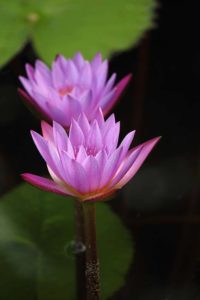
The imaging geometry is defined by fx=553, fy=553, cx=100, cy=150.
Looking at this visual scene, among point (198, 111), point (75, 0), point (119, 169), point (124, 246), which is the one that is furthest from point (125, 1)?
point (119, 169)

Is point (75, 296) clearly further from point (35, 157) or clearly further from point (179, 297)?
point (35, 157)

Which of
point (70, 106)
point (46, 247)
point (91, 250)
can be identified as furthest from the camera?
point (46, 247)

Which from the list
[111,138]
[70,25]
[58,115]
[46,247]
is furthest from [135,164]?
[70,25]

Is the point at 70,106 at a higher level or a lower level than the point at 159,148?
higher

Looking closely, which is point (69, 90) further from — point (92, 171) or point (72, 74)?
point (92, 171)

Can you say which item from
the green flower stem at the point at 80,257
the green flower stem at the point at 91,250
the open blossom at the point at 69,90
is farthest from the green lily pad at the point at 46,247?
the open blossom at the point at 69,90

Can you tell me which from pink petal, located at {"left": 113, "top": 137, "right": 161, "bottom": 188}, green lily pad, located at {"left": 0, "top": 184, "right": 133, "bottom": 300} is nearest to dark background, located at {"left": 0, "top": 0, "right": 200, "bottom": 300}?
green lily pad, located at {"left": 0, "top": 184, "right": 133, "bottom": 300}

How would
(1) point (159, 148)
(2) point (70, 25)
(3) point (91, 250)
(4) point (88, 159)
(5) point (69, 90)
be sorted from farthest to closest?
(2) point (70, 25)
(1) point (159, 148)
(5) point (69, 90)
(3) point (91, 250)
(4) point (88, 159)
